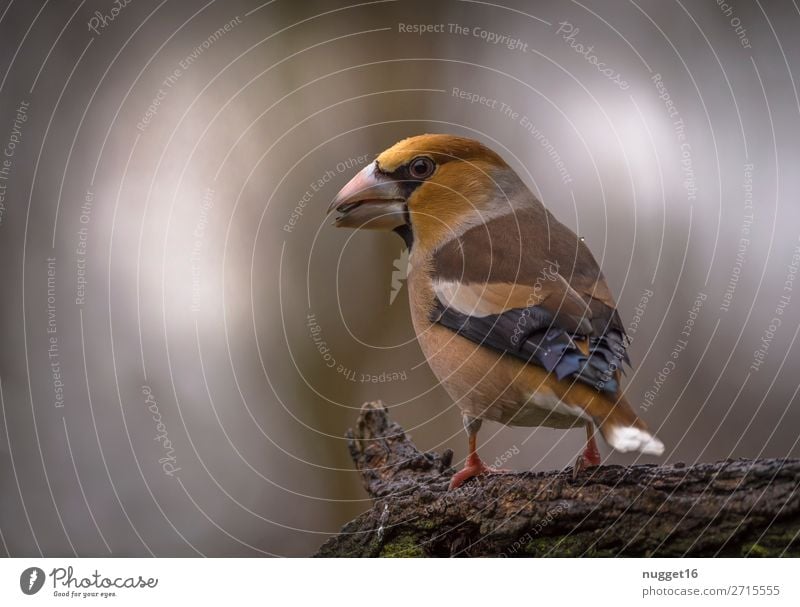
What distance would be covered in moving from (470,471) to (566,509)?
0.18 metres

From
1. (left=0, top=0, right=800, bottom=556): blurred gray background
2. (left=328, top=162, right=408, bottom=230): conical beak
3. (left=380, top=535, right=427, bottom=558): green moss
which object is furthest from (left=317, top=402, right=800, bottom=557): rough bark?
(left=328, top=162, right=408, bottom=230): conical beak

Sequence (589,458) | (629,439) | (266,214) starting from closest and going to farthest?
(629,439), (589,458), (266,214)

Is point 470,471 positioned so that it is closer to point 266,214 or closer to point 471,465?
point 471,465

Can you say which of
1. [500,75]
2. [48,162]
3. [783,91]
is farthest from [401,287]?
[783,91]

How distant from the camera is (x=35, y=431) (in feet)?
4.88

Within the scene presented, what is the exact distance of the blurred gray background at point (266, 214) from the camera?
4.79 feet

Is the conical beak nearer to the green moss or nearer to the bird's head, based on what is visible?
the bird's head

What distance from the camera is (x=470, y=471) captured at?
129cm

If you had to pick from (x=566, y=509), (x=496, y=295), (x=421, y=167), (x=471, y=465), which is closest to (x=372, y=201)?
(x=421, y=167)

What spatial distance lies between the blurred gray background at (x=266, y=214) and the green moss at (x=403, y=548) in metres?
0.16

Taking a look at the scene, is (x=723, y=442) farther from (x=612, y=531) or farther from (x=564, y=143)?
(x=564, y=143)

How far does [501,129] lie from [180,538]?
3.20ft

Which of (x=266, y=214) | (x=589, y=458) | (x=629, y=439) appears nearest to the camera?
(x=629, y=439)

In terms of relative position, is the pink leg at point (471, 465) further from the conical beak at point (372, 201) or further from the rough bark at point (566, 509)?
the conical beak at point (372, 201)
